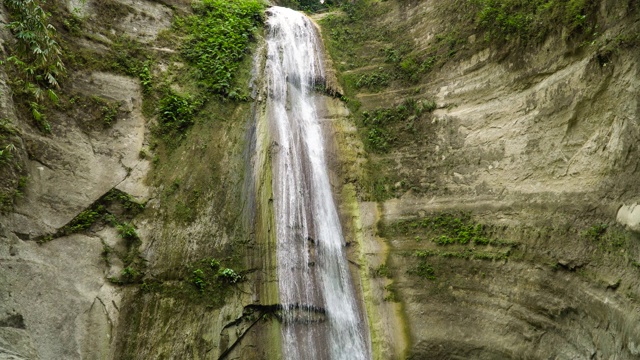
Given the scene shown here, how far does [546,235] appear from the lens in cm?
645

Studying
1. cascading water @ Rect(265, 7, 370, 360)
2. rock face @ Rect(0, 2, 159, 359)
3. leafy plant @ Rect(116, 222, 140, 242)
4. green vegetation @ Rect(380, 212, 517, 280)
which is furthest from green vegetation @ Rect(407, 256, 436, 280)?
rock face @ Rect(0, 2, 159, 359)

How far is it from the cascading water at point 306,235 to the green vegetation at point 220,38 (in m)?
0.92

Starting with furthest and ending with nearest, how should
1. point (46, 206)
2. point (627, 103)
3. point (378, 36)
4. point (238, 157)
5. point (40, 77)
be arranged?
1. point (378, 36)
2. point (238, 157)
3. point (40, 77)
4. point (46, 206)
5. point (627, 103)

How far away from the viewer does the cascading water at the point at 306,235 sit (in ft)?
23.2

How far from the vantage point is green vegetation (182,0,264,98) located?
955 cm

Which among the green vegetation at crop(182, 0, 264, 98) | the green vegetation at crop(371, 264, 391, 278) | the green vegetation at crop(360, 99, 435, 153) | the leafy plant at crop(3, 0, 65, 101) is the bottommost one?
the green vegetation at crop(371, 264, 391, 278)

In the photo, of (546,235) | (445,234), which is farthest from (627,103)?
(445,234)

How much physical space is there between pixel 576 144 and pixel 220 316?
6.62 metres

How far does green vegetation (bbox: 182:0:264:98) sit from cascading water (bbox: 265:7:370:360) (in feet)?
3.00

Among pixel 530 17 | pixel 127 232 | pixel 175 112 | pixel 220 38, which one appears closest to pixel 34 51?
pixel 175 112

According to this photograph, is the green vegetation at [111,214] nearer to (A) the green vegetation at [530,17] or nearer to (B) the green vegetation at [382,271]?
(B) the green vegetation at [382,271]

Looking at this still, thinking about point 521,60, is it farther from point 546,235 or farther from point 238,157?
point 238,157

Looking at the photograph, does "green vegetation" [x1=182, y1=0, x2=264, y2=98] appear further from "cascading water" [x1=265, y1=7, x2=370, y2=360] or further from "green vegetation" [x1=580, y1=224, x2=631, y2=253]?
"green vegetation" [x1=580, y1=224, x2=631, y2=253]

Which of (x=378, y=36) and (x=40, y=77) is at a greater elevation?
(x=378, y=36)
